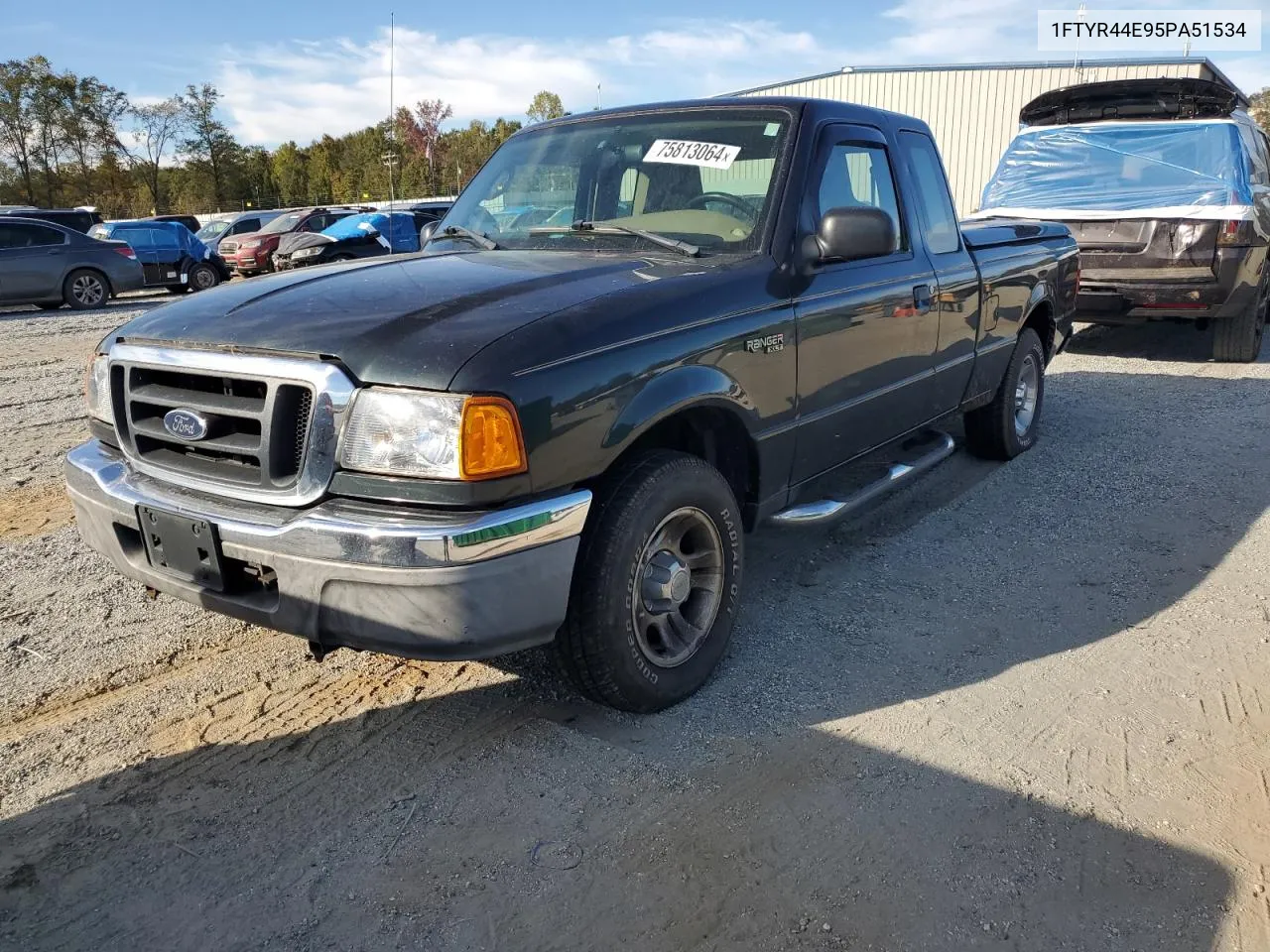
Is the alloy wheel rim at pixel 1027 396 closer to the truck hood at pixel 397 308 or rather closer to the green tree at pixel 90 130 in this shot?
the truck hood at pixel 397 308

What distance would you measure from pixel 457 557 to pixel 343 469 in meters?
0.40

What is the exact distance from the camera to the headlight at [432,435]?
2.42 m

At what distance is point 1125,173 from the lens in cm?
877

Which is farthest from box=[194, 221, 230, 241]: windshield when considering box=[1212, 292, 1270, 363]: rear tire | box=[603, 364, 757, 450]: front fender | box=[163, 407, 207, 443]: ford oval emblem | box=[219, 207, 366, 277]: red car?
box=[603, 364, 757, 450]: front fender

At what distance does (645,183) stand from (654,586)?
1701mm

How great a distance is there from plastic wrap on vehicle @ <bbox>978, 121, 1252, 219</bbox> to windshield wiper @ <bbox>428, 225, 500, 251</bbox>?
6379 mm

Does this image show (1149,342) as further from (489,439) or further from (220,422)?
(220,422)

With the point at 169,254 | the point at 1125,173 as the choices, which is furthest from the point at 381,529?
the point at 169,254

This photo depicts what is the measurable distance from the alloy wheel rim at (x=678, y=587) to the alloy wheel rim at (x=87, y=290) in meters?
15.2

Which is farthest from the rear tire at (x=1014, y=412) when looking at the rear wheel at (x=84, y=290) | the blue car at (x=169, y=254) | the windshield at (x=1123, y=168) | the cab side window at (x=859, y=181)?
the blue car at (x=169, y=254)

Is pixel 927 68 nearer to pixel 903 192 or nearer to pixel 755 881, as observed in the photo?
pixel 903 192

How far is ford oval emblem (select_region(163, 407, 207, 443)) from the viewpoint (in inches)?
107

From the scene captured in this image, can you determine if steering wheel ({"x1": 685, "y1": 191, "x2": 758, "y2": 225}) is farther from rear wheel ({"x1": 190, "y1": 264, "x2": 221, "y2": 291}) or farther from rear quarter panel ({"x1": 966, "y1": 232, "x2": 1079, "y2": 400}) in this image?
rear wheel ({"x1": 190, "y1": 264, "x2": 221, "y2": 291})

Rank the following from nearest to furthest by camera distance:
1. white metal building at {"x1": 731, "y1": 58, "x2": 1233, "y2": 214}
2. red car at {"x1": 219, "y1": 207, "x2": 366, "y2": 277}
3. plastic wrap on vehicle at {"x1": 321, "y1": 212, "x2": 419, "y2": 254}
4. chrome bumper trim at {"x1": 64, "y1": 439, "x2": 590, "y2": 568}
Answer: chrome bumper trim at {"x1": 64, "y1": 439, "x2": 590, "y2": 568} → plastic wrap on vehicle at {"x1": 321, "y1": 212, "x2": 419, "y2": 254} → red car at {"x1": 219, "y1": 207, "x2": 366, "y2": 277} → white metal building at {"x1": 731, "y1": 58, "x2": 1233, "y2": 214}
